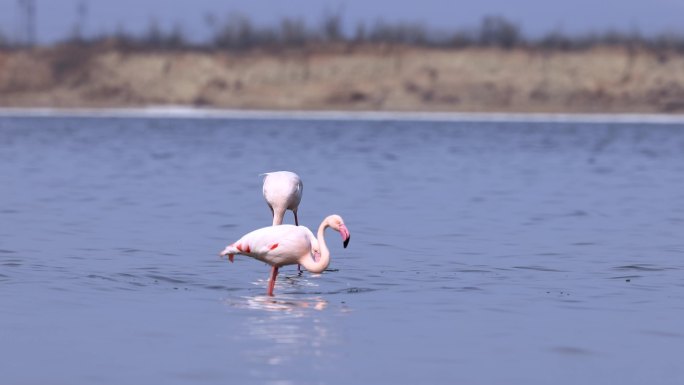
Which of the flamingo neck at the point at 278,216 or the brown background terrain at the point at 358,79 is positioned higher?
the flamingo neck at the point at 278,216

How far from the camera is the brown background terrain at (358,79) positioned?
291 feet

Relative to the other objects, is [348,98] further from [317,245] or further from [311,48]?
[317,245]

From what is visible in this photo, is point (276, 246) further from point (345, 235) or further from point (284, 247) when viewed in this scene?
point (345, 235)

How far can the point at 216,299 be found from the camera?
11938 mm

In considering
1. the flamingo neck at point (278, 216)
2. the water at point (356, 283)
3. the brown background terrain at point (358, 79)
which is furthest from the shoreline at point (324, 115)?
the flamingo neck at point (278, 216)

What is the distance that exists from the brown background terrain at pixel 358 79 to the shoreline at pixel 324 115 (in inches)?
66.3

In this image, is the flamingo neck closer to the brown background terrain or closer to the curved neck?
the curved neck

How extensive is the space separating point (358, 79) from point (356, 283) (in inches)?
3148

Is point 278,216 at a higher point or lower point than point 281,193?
lower

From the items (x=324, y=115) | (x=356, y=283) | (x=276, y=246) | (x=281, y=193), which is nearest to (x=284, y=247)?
(x=276, y=246)

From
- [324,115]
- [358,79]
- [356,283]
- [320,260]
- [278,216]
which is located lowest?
[324,115]

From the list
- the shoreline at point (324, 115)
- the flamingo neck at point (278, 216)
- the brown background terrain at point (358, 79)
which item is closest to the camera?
the flamingo neck at point (278, 216)

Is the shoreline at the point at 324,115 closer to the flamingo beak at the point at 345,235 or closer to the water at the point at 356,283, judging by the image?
the water at the point at 356,283

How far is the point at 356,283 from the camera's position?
13.1 m
